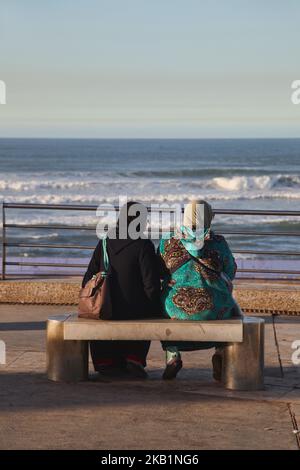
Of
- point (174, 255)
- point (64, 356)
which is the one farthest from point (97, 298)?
point (174, 255)

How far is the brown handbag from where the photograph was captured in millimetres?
7090

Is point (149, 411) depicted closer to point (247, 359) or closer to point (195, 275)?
point (247, 359)

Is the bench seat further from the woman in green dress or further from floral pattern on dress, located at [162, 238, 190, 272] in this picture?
floral pattern on dress, located at [162, 238, 190, 272]

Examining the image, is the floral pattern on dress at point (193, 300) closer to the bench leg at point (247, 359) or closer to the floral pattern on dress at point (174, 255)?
the floral pattern on dress at point (174, 255)

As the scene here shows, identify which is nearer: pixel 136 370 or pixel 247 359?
pixel 247 359

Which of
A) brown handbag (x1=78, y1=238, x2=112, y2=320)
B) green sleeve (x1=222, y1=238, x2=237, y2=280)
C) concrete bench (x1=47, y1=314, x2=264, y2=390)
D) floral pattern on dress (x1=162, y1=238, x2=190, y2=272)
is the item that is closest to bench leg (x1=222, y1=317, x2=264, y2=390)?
concrete bench (x1=47, y1=314, x2=264, y2=390)

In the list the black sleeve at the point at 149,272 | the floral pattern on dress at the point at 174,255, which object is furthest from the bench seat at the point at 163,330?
the floral pattern on dress at the point at 174,255

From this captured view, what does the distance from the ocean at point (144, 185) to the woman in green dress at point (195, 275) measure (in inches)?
538

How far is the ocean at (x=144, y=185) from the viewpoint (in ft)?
88.5

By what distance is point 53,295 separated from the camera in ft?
35.5

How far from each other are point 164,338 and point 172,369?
429 millimetres

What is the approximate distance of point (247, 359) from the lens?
23.2ft

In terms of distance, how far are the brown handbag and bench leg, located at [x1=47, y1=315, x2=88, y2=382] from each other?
0.19 metres
